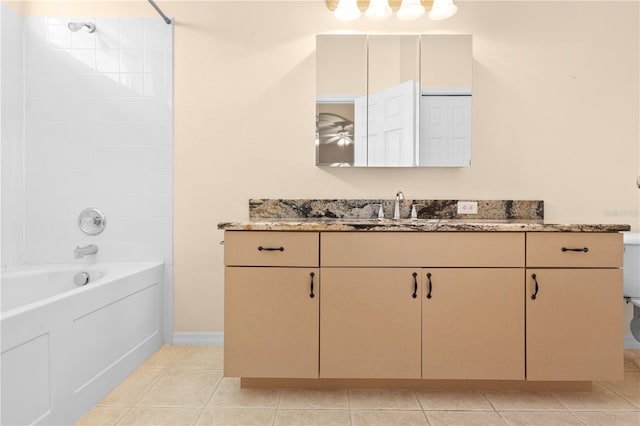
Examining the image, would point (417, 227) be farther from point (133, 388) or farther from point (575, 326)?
point (133, 388)

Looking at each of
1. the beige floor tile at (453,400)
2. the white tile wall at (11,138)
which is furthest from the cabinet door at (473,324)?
the white tile wall at (11,138)

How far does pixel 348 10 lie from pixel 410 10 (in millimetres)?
378

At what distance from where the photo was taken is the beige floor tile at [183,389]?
1810mm

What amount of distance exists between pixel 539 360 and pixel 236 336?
4.73ft

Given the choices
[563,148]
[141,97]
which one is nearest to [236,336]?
[141,97]

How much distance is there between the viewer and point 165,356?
7.63 feet

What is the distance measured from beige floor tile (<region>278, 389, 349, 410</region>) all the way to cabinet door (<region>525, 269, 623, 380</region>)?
2.95ft

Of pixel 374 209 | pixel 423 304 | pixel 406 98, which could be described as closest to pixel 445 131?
pixel 406 98

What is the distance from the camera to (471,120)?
2.41 metres

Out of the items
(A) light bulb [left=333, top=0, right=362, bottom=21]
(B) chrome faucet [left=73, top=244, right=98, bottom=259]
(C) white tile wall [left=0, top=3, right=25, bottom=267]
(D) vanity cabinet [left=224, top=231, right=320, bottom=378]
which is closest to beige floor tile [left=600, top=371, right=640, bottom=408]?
(D) vanity cabinet [left=224, top=231, right=320, bottom=378]

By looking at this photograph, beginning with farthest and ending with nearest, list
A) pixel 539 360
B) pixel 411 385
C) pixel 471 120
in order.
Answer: pixel 471 120 → pixel 411 385 → pixel 539 360

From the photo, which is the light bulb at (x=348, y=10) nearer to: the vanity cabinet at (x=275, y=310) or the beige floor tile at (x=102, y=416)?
the vanity cabinet at (x=275, y=310)

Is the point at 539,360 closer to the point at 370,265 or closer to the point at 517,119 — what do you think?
the point at 370,265

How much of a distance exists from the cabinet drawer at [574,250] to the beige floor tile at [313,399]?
1.11 meters
